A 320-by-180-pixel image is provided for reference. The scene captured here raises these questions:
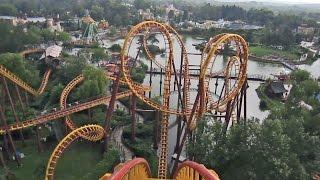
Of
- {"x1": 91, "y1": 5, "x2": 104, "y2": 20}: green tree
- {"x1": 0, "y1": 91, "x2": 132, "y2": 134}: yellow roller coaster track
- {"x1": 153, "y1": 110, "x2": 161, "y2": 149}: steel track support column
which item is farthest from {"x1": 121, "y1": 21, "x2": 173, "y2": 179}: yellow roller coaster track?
{"x1": 91, "y1": 5, "x2": 104, "y2": 20}: green tree

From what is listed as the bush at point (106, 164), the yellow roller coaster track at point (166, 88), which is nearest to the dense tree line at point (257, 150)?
the yellow roller coaster track at point (166, 88)

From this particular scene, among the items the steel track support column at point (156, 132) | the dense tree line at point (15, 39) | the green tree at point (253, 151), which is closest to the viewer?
the green tree at point (253, 151)

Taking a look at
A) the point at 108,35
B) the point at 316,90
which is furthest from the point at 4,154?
the point at 108,35

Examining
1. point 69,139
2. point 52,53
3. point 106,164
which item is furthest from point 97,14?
point 69,139

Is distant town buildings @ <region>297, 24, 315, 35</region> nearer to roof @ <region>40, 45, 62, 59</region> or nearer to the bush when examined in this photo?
roof @ <region>40, 45, 62, 59</region>

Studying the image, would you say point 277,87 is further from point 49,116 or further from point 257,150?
point 49,116

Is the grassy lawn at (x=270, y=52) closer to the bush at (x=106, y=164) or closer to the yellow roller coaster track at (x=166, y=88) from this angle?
the yellow roller coaster track at (x=166, y=88)

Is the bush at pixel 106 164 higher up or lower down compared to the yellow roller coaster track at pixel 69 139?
lower down

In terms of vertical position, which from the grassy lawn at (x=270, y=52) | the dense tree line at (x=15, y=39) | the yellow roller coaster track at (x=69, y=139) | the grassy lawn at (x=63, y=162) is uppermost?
the dense tree line at (x=15, y=39)

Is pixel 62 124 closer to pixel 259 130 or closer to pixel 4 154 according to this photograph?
pixel 4 154
